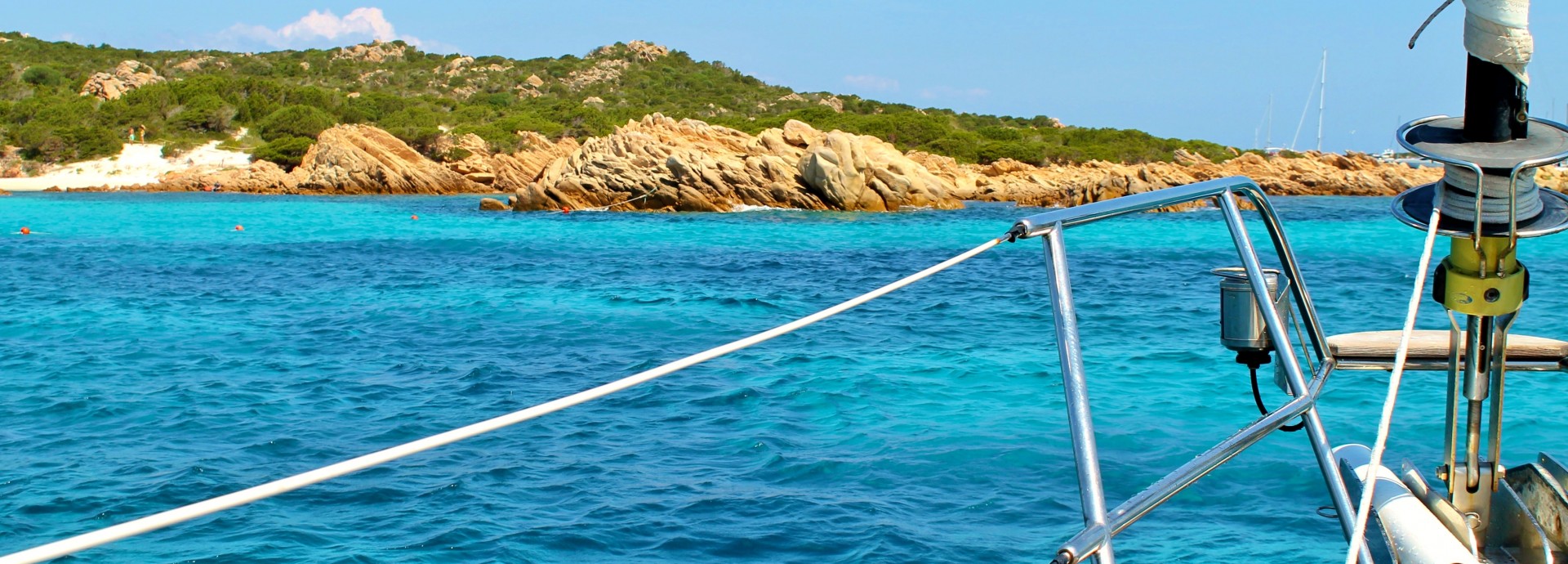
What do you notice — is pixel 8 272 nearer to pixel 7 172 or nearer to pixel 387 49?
pixel 7 172

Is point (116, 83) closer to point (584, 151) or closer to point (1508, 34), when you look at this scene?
point (584, 151)

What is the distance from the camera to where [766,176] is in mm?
34875

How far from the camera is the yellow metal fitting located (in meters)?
2.81

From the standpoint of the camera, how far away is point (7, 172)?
177ft

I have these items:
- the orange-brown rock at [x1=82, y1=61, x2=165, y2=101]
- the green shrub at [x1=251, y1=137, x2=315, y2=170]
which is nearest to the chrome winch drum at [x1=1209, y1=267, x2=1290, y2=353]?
→ the green shrub at [x1=251, y1=137, x2=315, y2=170]

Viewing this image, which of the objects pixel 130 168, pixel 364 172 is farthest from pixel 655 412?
pixel 130 168

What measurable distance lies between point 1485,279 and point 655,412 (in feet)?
20.6

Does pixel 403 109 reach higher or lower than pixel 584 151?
higher

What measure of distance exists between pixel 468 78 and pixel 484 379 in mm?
94714

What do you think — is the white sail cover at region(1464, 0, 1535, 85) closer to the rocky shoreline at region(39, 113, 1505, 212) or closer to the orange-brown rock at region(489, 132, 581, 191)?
the rocky shoreline at region(39, 113, 1505, 212)

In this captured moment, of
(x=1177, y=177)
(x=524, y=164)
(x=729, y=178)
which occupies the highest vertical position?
(x=524, y=164)

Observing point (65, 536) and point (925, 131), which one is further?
point (925, 131)

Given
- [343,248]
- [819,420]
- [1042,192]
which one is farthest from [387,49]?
[819,420]

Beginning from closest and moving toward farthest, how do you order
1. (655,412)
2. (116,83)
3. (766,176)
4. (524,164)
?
1. (655,412)
2. (766,176)
3. (524,164)
4. (116,83)
